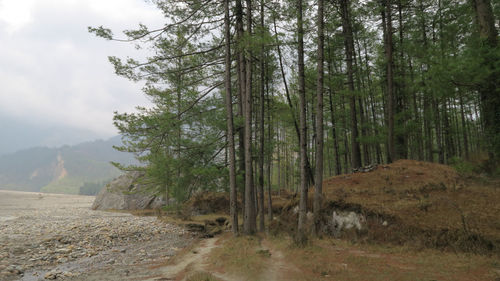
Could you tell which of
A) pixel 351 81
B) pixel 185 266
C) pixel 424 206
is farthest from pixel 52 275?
pixel 351 81

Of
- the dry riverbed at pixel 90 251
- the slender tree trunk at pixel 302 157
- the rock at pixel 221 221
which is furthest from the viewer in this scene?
the rock at pixel 221 221

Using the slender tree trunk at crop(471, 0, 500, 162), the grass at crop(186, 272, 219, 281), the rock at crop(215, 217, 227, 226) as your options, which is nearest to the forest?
the slender tree trunk at crop(471, 0, 500, 162)

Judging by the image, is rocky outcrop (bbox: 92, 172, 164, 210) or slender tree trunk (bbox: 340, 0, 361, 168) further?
rocky outcrop (bbox: 92, 172, 164, 210)

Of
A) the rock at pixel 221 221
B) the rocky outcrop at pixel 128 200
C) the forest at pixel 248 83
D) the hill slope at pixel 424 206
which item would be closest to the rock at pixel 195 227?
the rock at pixel 221 221

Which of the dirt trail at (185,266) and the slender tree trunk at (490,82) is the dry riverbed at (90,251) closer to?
the dirt trail at (185,266)

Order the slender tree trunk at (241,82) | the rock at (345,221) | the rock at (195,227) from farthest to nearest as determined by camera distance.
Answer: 1. the rock at (195,227)
2. the slender tree trunk at (241,82)
3. the rock at (345,221)

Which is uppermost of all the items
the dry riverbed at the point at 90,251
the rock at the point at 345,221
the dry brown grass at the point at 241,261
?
the rock at the point at 345,221

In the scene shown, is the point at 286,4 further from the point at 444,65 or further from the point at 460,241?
→ the point at 460,241

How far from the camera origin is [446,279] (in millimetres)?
4781

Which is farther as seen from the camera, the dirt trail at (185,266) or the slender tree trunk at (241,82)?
the slender tree trunk at (241,82)

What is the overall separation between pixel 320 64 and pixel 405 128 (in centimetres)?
909

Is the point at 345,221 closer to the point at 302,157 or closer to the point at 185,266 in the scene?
the point at 302,157

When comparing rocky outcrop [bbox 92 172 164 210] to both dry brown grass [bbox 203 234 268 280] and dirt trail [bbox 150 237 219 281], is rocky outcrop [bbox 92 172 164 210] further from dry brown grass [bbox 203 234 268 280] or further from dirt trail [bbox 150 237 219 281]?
dry brown grass [bbox 203 234 268 280]

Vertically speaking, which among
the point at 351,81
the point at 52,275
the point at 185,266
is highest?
the point at 351,81
